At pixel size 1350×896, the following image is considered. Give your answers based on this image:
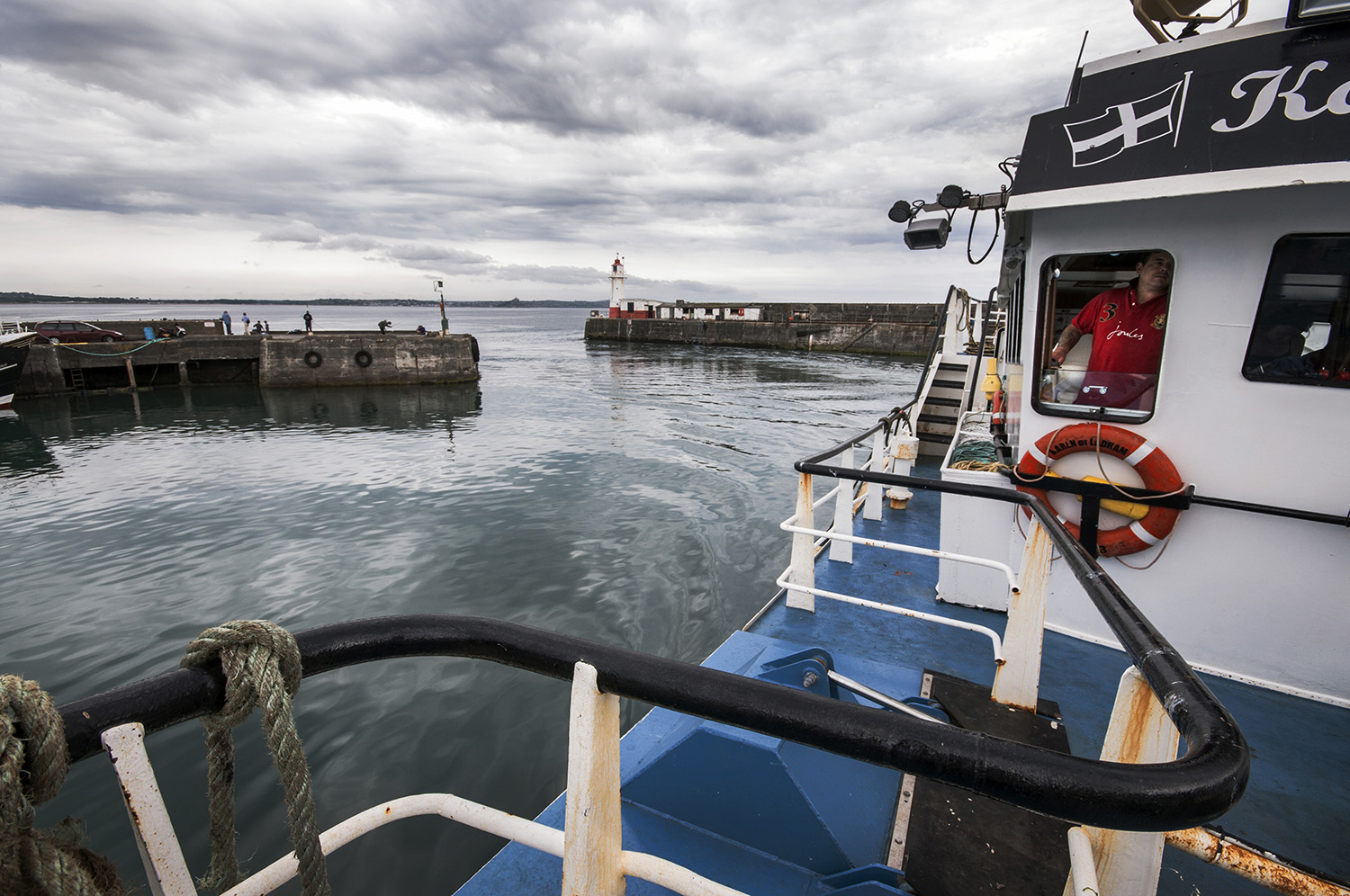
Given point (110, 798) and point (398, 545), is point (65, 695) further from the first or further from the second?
point (398, 545)

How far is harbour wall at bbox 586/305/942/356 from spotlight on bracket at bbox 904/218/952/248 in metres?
40.9

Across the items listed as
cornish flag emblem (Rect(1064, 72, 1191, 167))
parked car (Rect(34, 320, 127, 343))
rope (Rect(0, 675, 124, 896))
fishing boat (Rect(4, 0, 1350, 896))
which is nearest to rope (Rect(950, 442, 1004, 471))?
fishing boat (Rect(4, 0, 1350, 896))

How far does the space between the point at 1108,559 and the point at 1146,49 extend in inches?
125

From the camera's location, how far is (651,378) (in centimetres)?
3164

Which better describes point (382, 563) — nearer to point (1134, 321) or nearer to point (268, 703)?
point (268, 703)

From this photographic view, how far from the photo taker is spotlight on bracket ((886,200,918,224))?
4859 millimetres

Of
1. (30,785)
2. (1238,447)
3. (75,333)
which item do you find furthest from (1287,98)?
(75,333)

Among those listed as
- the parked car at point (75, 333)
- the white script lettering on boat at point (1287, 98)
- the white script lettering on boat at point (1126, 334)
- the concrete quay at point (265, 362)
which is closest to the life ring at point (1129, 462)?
the white script lettering on boat at point (1126, 334)

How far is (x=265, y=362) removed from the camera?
25.2m

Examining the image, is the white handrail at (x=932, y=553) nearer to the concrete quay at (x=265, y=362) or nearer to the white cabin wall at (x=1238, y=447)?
the white cabin wall at (x=1238, y=447)

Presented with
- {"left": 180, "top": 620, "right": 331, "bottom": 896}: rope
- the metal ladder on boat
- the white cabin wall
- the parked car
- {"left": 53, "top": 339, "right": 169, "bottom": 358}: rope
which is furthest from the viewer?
the parked car

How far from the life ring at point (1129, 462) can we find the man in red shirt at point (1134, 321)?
0.44 m

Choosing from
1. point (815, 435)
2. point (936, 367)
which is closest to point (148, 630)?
point (936, 367)

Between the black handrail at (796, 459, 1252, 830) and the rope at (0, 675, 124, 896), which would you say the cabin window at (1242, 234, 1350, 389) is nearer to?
the black handrail at (796, 459, 1252, 830)
